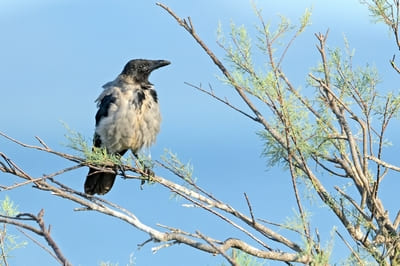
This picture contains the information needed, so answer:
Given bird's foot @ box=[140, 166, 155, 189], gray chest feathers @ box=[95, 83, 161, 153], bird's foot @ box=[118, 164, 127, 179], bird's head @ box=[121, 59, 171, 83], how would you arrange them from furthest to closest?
bird's head @ box=[121, 59, 171, 83], gray chest feathers @ box=[95, 83, 161, 153], bird's foot @ box=[118, 164, 127, 179], bird's foot @ box=[140, 166, 155, 189]

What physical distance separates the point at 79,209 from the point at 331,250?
975mm

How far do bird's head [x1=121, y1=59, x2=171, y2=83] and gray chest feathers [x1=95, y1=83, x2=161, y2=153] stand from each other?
0.35 metres

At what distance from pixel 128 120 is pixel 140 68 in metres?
0.72

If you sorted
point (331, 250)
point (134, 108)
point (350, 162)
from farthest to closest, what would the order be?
point (134, 108) → point (350, 162) → point (331, 250)

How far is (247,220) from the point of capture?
335cm

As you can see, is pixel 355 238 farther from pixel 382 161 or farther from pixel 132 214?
pixel 132 214

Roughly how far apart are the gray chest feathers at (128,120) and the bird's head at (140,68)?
353 mm

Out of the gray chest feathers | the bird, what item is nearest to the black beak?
the bird

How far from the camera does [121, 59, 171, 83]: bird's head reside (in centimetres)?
530

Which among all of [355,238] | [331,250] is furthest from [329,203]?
[331,250]

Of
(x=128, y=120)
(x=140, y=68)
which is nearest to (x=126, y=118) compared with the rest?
(x=128, y=120)

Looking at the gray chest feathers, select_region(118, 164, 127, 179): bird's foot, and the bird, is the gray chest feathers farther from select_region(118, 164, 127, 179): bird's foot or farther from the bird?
select_region(118, 164, 127, 179): bird's foot

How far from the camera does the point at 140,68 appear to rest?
17.6 ft

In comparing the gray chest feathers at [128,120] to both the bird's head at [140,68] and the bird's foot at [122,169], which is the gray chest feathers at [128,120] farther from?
the bird's foot at [122,169]
